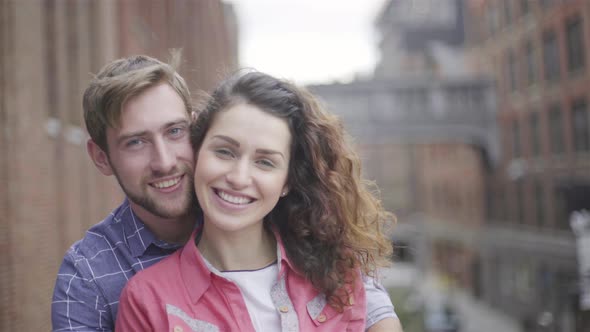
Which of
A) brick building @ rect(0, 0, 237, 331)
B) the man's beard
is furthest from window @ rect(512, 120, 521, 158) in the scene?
the man's beard

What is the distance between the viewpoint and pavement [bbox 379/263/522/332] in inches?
810

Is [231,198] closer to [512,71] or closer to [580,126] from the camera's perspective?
[580,126]

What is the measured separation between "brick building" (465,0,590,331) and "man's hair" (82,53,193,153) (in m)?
21.2

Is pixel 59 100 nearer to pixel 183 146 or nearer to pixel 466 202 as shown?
pixel 183 146

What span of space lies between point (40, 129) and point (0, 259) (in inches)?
64.9

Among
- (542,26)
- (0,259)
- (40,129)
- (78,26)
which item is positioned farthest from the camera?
(542,26)

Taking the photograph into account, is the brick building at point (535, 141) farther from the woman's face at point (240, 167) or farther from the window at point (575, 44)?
the woman's face at point (240, 167)

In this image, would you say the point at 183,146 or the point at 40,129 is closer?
the point at 183,146

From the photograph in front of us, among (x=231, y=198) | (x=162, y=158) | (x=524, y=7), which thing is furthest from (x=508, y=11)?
(x=231, y=198)

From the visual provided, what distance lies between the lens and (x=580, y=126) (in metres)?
24.9

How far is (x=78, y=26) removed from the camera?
945cm

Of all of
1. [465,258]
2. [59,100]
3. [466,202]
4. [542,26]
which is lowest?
[465,258]

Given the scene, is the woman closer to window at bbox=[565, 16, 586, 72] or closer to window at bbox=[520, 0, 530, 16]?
window at bbox=[565, 16, 586, 72]

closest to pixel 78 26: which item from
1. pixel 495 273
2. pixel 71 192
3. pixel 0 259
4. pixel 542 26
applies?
pixel 71 192
